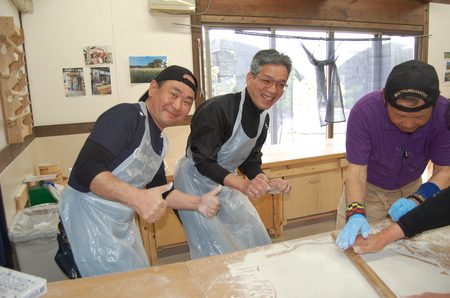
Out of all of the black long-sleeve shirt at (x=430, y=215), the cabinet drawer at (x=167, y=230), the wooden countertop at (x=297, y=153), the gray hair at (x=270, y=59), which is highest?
the gray hair at (x=270, y=59)

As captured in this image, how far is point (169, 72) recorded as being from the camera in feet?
4.70

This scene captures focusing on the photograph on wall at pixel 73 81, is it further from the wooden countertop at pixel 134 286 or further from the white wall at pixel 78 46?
the wooden countertop at pixel 134 286

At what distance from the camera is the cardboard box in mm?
973

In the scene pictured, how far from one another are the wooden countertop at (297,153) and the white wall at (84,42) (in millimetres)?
933

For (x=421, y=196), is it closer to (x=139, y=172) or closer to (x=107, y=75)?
(x=139, y=172)

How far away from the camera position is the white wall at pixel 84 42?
283 centimetres

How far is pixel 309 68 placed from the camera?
3.82m

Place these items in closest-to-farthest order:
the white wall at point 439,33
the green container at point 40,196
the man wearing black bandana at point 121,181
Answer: the man wearing black bandana at point 121,181 → the green container at point 40,196 → the white wall at point 439,33

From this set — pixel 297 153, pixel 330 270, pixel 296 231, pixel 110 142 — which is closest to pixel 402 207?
pixel 330 270

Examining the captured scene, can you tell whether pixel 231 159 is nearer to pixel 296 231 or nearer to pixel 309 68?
pixel 296 231

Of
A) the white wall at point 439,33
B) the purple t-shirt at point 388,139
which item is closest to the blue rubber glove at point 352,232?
the purple t-shirt at point 388,139

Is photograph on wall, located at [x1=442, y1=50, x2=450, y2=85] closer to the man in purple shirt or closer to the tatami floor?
the tatami floor

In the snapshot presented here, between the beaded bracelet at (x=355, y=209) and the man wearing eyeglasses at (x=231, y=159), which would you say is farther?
the man wearing eyeglasses at (x=231, y=159)

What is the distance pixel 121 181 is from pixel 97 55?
2.25 metres
